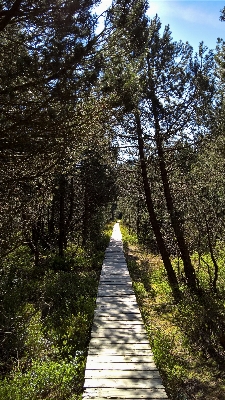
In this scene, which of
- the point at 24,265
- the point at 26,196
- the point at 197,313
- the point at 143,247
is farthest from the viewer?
the point at 143,247

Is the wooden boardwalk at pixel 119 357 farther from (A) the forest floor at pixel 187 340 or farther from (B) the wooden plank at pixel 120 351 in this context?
(A) the forest floor at pixel 187 340

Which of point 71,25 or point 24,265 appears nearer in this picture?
point 71,25

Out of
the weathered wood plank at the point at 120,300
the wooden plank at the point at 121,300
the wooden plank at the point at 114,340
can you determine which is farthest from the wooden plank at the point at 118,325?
the wooden plank at the point at 121,300

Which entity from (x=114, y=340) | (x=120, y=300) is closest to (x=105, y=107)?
(x=114, y=340)

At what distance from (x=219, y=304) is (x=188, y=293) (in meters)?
1.24

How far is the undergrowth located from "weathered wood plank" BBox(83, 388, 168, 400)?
9.9 inches

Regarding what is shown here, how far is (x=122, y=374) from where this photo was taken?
513cm

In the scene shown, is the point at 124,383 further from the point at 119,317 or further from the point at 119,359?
the point at 119,317

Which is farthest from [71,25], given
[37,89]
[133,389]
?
[133,389]

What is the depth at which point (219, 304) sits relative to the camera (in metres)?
9.85

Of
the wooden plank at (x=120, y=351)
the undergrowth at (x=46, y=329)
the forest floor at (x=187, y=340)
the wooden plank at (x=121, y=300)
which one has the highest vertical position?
the wooden plank at (x=120, y=351)

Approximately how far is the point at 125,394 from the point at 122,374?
1.76 feet

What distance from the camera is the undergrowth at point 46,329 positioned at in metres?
5.14

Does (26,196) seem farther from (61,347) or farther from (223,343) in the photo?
(223,343)
